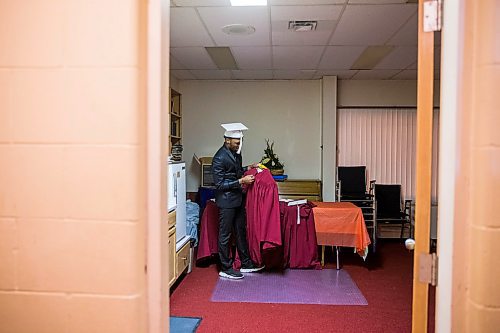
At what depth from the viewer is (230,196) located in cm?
420

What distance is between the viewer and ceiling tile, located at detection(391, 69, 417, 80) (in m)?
5.54

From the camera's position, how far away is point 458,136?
1.10 metres

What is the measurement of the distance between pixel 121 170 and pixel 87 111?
19cm

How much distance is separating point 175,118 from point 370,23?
11.1 feet

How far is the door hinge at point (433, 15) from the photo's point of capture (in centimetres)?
113

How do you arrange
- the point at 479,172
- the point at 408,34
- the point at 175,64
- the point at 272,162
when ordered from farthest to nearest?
1. the point at 272,162
2. the point at 175,64
3. the point at 408,34
4. the point at 479,172

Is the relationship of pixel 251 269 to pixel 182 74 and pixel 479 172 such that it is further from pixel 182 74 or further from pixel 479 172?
pixel 479 172

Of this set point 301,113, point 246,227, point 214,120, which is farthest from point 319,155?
point 246,227

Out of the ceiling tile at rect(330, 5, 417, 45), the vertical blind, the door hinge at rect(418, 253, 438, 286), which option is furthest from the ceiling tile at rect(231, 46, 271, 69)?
the door hinge at rect(418, 253, 438, 286)

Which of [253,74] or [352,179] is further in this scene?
[352,179]

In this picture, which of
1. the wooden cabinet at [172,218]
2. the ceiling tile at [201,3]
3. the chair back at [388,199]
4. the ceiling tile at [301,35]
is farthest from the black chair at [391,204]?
the ceiling tile at [201,3]

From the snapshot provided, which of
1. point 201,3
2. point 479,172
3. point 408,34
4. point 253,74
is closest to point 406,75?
point 408,34

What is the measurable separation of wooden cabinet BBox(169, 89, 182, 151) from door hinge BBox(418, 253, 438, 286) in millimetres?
4960

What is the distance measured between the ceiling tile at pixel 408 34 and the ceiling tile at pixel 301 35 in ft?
2.17
